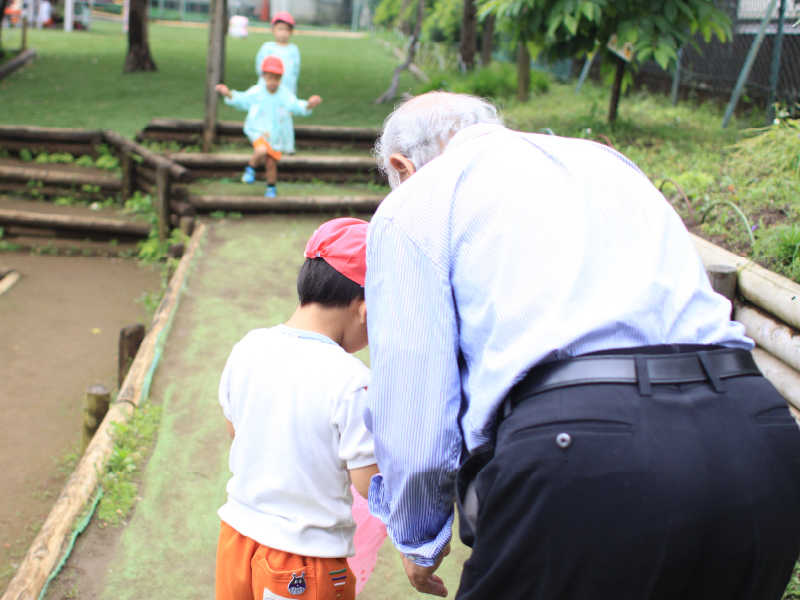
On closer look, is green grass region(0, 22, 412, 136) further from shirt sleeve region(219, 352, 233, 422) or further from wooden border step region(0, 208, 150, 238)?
shirt sleeve region(219, 352, 233, 422)

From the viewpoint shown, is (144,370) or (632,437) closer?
(632,437)

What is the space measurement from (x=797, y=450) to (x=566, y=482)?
432 millimetres

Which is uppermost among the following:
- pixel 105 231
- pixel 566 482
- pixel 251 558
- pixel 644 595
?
pixel 566 482

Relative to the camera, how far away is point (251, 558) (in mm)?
1671

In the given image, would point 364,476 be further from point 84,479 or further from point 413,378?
point 84,479

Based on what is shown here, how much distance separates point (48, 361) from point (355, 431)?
196 inches

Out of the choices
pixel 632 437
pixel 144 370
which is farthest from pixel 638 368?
pixel 144 370

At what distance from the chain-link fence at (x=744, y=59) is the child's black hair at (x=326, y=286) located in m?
7.36

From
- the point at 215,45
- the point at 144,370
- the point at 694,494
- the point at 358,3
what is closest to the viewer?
the point at 694,494

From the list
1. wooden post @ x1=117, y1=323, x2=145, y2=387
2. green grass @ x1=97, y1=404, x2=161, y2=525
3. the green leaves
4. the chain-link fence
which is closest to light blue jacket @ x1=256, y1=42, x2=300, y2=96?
the green leaves

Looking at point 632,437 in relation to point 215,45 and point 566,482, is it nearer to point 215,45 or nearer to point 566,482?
point 566,482

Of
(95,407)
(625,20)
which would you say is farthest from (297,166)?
(95,407)

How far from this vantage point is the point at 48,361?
5723 millimetres

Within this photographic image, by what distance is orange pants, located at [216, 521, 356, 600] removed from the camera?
163 centimetres
